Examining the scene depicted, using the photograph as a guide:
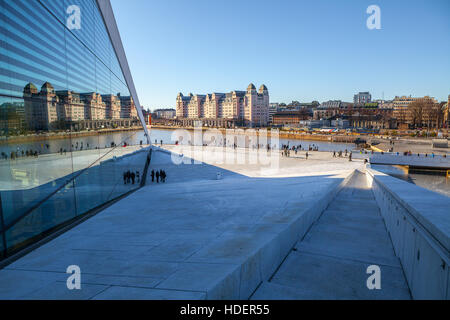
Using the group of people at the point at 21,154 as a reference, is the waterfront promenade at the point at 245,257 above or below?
below

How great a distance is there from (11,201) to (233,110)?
345ft

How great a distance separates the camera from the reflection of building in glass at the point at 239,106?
105 meters

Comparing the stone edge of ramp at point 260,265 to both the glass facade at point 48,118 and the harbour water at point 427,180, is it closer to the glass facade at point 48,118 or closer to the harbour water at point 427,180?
the glass facade at point 48,118

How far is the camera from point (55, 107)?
4789 mm

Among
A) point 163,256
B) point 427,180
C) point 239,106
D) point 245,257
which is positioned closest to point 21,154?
point 163,256

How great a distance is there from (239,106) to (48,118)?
105 meters

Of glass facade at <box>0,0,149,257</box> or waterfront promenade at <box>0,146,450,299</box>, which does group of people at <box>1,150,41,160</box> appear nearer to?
glass facade at <box>0,0,149,257</box>

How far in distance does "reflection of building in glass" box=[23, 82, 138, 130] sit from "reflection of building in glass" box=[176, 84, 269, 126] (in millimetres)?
98952

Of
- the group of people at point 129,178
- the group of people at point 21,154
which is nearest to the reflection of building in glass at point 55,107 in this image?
the group of people at point 21,154

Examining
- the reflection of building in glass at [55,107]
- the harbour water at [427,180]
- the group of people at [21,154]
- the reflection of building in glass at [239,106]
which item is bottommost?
the harbour water at [427,180]

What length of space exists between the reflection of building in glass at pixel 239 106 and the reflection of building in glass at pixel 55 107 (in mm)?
98952

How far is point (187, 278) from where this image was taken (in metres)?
2.21

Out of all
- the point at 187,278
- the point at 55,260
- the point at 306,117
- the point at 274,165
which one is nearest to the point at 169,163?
Answer: the point at 274,165
